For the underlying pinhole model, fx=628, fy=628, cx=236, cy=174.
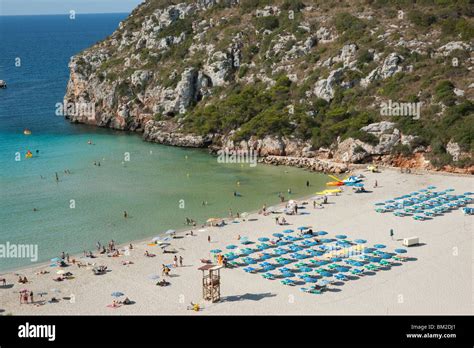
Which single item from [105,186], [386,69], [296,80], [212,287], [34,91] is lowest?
[212,287]

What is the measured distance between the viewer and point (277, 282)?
3706 cm

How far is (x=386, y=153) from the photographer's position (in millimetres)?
65562

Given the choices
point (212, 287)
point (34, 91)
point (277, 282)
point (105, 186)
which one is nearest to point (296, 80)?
point (105, 186)

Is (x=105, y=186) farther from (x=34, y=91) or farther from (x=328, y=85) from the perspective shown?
(x=34, y=91)

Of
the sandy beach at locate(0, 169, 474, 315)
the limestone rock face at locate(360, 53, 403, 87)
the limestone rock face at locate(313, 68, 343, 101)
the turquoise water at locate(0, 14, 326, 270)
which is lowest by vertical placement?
the sandy beach at locate(0, 169, 474, 315)

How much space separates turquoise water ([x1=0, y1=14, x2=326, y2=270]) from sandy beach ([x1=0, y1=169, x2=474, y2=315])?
3.90 m

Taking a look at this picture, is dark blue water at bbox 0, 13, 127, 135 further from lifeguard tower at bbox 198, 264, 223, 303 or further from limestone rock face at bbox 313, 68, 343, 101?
lifeguard tower at bbox 198, 264, 223, 303

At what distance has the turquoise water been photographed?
160ft

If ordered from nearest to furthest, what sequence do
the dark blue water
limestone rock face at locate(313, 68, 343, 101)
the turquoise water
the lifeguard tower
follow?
1. the lifeguard tower
2. the turquoise water
3. limestone rock face at locate(313, 68, 343, 101)
4. the dark blue water

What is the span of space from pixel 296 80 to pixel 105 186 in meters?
30.6

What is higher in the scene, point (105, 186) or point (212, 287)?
point (105, 186)

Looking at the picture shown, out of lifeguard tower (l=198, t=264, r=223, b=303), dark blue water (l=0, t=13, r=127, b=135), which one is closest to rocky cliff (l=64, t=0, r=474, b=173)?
dark blue water (l=0, t=13, r=127, b=135)

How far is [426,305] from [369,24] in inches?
2196
